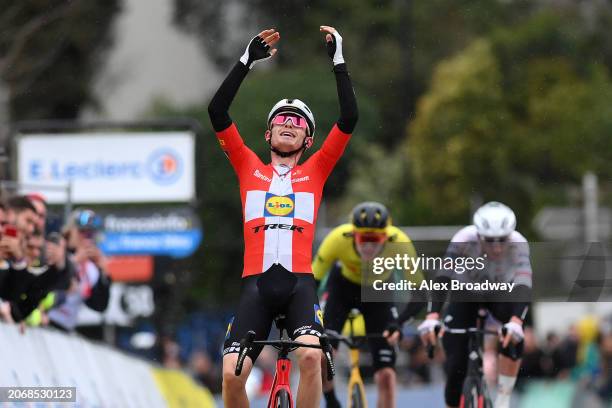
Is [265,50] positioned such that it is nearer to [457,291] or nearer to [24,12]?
[457,291]

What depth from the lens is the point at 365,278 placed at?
1302 cm

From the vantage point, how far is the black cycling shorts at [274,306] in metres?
9.48

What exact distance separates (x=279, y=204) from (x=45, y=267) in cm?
389

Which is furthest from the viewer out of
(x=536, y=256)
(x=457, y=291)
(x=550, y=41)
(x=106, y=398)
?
(x=550, y=41)

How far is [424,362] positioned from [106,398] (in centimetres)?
2073

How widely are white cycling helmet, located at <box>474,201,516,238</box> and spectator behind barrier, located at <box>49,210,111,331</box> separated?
5006 mm

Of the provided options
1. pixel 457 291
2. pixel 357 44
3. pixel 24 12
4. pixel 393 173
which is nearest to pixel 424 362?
pixel 24 12

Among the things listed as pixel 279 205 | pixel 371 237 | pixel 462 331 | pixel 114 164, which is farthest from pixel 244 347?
pixel 114 164

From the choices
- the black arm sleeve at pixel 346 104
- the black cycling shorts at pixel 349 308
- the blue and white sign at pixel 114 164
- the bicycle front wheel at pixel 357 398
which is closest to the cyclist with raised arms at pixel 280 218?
the black arm sleeve at pixel 346 104

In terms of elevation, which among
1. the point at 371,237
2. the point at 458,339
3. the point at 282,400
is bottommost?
the point at 282,400

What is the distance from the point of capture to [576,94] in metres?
53.7

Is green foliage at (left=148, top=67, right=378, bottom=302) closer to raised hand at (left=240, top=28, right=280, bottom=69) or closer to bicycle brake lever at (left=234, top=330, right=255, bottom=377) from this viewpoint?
raised hand at (left=240, top=28, right=280, bottom=69)

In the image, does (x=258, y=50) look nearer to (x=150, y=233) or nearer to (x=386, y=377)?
(x=386, y=377)

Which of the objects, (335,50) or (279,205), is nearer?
(279,205)
